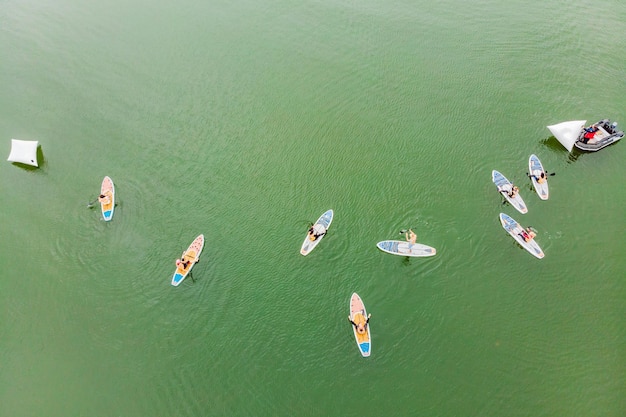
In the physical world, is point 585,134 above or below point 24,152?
below

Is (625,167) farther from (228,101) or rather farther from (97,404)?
(97,404)

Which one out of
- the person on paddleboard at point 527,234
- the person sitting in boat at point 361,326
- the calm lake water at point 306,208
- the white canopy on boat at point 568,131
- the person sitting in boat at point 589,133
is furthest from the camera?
the person sitting in boat at point 589,133

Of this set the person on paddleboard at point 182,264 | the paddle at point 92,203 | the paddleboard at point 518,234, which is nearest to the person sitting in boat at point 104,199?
the paddle at point 92,203

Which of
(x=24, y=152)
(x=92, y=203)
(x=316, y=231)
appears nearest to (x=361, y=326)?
(x=316, y=231)

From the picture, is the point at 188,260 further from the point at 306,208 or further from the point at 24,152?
the point at 24,152

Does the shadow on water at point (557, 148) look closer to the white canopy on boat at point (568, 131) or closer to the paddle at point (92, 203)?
the white canopy on boat at point (568, 131)

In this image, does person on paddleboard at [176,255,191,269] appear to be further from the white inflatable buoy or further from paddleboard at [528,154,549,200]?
paddleboard at [528,154,549,200]

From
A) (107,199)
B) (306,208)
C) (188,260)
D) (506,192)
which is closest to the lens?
(188,260)

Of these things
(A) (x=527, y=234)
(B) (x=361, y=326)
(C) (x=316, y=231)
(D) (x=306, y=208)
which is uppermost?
(D) (x=306, y=208)
